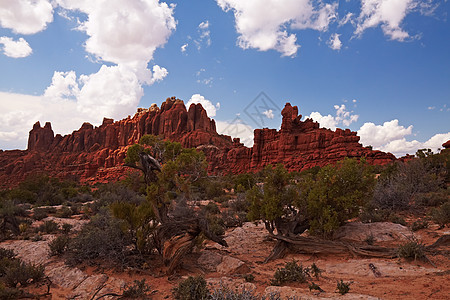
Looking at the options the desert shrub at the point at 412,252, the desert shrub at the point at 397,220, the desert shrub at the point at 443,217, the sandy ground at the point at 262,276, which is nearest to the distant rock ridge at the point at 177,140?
the desert shrub at the point at 397,220

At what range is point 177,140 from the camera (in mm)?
92250

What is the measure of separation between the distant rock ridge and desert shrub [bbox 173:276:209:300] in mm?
61966

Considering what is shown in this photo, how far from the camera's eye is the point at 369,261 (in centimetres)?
741

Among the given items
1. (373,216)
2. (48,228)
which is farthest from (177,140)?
(373,216)

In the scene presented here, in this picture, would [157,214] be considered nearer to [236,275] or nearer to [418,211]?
[236,275]

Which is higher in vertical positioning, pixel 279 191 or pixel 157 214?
pixel 279 191

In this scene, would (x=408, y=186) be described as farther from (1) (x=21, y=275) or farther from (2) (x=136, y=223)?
(1) (x=21, y=275)

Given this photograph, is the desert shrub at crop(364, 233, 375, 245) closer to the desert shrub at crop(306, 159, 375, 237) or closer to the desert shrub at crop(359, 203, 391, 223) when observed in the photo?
the desert shrub at crop(306, 159, 375, 237)

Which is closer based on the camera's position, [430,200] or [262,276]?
[262,276]

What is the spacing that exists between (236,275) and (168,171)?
12.1 feet

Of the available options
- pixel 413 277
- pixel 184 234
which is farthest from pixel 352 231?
pixel 184 234

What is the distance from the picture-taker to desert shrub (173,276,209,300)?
437 centimetres

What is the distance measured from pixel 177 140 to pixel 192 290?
89.7 m

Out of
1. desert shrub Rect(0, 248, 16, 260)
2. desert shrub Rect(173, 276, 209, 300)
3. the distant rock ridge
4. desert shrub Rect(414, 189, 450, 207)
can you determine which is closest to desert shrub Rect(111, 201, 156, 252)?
desert shrub Rect(173, 276, 209, 300)
